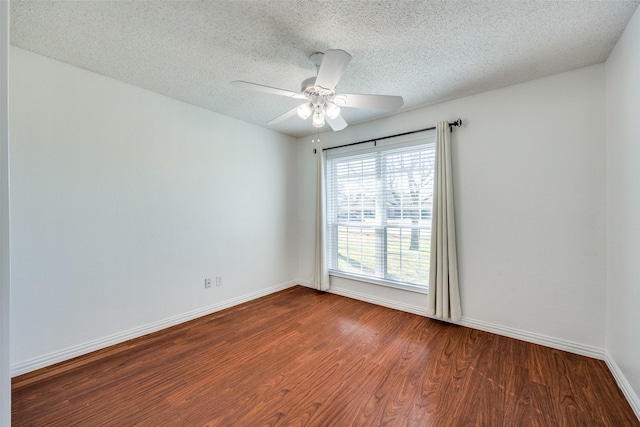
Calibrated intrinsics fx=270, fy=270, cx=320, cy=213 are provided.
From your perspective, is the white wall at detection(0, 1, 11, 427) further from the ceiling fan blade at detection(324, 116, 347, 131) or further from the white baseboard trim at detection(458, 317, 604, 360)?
the white baseboard trim at detection(458, 317, 604, 360)

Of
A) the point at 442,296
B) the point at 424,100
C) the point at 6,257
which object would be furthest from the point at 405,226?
the point at 6,257

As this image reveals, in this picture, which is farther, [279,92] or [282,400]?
[279,92]

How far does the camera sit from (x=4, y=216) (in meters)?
0.84

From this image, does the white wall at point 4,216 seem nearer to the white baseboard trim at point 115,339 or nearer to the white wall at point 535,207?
the white baseboard trim at point 115,339

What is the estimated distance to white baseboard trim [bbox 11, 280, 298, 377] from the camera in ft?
6.72

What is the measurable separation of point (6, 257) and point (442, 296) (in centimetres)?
316

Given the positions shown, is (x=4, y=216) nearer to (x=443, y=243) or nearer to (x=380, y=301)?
(x=443, y=243)

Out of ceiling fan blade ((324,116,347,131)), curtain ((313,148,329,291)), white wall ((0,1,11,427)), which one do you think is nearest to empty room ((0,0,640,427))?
white wall ((0,1,11,427))

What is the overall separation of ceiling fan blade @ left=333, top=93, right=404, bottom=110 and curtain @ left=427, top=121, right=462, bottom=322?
1100 mm

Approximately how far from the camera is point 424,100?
2.96 meters

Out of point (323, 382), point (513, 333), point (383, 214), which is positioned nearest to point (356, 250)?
point (383, 214)

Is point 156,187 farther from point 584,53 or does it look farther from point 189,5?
point 584,53

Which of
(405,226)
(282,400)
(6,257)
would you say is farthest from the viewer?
(405,226)

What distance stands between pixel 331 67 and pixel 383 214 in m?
2.20
